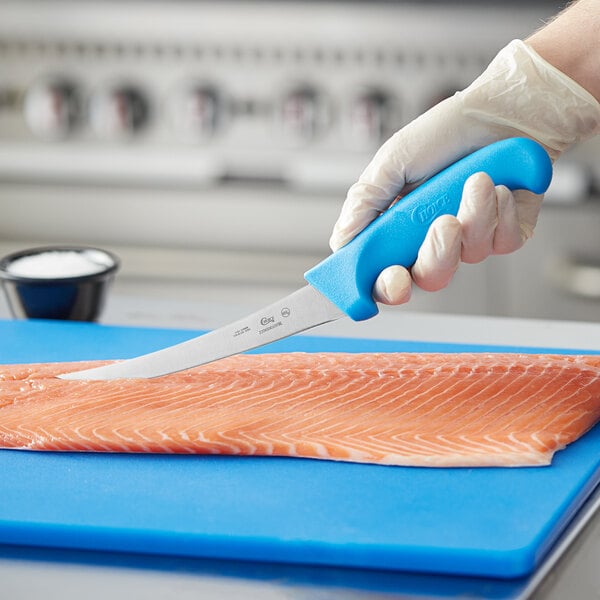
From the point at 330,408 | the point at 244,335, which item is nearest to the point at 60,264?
the point at 244,335

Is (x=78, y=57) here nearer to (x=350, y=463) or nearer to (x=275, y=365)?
(x=275, y=365)

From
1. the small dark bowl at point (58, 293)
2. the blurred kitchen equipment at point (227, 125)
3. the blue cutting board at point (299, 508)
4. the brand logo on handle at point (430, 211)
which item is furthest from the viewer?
the blurred kitchen equipment at point (227, 125)

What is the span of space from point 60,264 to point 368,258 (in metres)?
0.79

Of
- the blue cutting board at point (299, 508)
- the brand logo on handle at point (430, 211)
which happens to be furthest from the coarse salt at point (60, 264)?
the brand logo on handle at point (430, 211)

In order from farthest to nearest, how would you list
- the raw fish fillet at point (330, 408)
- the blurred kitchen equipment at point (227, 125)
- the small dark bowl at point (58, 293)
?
the blurred kitchen equipment at point (227, 125)
the small dark bowl at point (58, 293)
the raw fish fillet at point (330, 408)

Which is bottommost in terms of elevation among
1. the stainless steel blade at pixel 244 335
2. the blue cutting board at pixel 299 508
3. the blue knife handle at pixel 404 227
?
the blue cutting board at pixel 299 508

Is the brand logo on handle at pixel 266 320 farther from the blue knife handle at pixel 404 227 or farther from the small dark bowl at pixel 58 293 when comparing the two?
the small dark bowl at pixel 58 293

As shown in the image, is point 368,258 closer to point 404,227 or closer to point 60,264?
point 404,227

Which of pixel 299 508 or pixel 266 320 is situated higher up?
pixel 266 320

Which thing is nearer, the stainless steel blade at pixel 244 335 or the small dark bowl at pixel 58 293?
the stainless steel blade at pixel 244 335

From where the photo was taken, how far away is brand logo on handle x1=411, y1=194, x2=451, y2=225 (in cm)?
157

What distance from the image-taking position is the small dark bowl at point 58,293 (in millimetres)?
2094

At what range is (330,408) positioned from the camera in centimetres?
162

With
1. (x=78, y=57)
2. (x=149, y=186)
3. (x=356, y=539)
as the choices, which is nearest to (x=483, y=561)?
(x=356, y=539)
